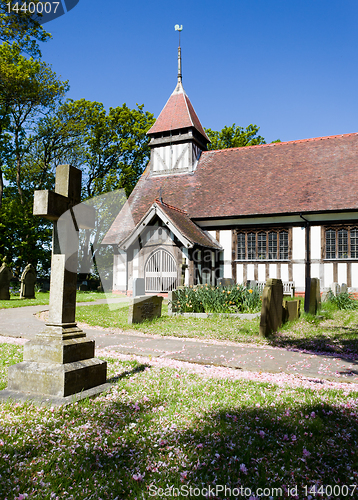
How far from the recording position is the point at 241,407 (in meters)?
3.65

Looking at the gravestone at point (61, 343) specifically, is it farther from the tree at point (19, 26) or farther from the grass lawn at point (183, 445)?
the tree at point (19, 26)

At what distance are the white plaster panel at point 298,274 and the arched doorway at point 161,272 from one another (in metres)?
6.18

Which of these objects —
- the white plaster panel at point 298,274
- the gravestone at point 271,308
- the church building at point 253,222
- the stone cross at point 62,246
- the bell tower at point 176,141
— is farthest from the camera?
the bell tower at point 176,141

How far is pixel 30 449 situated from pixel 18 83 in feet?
93.6

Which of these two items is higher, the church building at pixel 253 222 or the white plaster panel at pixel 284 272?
the church building at pixel 253 222

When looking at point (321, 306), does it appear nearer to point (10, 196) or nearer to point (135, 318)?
point (135, 318)

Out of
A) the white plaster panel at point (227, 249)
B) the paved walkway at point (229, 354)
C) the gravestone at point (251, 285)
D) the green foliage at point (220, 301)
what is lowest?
the paved walkway at point (229, 354)

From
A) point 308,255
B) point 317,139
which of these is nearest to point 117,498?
point 308,255

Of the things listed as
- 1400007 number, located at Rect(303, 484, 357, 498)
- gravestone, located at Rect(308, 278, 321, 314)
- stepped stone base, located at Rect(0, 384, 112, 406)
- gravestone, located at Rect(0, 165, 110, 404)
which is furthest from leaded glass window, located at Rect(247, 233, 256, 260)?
1400007 number, located at Rect(303, 484, 357, 498)

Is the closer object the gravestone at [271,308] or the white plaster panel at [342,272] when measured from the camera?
the gravestone at [271,308]

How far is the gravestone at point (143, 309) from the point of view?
9.59 metres

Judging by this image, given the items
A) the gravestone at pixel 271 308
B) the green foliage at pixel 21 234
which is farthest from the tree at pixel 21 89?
the gravestone at pixel 271 308

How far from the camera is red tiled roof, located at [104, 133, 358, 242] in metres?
18.2

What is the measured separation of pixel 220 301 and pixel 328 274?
9.13 m
